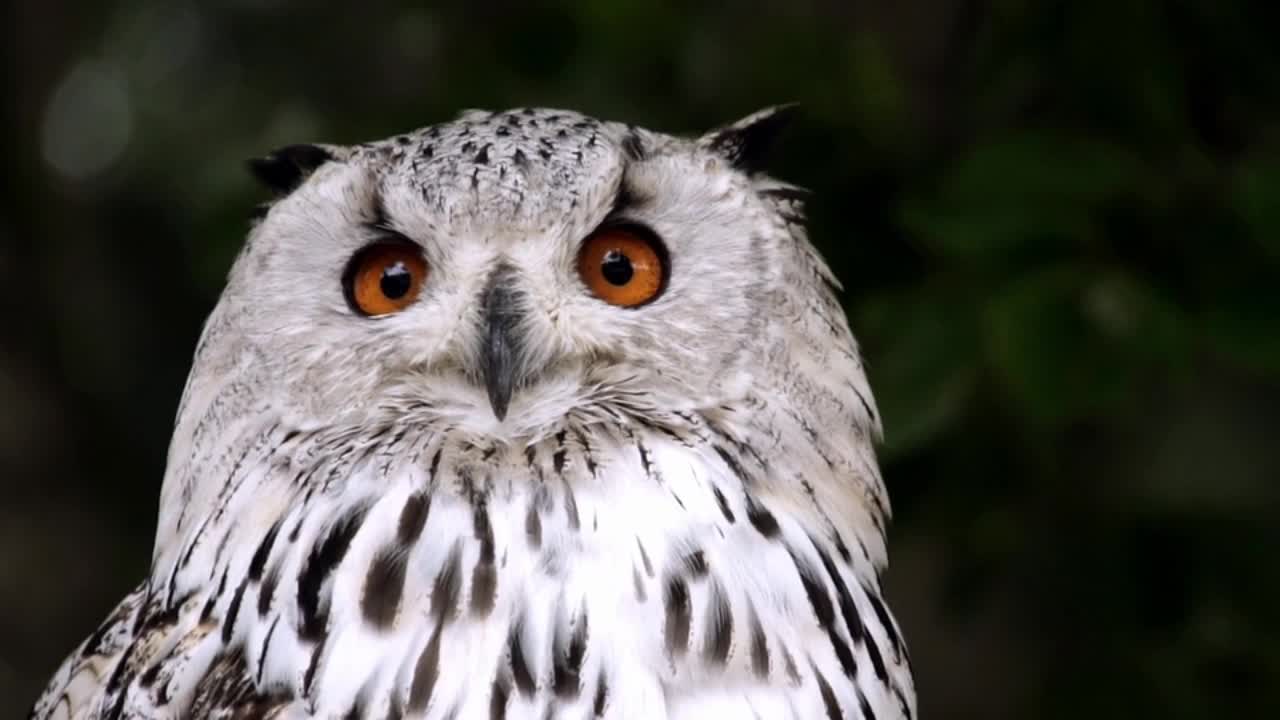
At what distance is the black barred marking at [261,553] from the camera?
5.76 feet

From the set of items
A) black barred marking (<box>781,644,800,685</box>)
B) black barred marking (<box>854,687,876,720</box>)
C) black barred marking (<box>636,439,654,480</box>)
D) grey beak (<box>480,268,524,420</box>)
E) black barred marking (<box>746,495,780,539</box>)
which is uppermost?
grey beak (<box>480,268,524,420</box>)

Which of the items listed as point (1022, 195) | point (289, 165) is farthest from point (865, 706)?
point (289, 165)

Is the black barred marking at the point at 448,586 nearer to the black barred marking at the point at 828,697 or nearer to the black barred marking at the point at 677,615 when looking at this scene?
the black barred marking at the point at 677,615

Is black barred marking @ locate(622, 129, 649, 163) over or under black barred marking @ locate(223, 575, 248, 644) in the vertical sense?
over

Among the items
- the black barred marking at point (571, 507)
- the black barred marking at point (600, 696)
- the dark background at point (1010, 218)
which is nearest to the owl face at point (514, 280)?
the black barred marking at point (571, 507)

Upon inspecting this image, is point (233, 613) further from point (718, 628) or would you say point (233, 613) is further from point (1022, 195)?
point (1022, 195)

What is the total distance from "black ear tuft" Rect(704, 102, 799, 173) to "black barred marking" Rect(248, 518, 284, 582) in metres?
0.74

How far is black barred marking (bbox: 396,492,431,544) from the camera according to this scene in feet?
5.54

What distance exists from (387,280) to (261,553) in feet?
1.19

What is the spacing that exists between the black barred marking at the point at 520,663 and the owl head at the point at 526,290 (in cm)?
25

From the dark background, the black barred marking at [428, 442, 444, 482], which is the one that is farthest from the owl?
the dark background

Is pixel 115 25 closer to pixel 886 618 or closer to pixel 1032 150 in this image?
pixel 1032 150

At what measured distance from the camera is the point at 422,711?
5.18 ft

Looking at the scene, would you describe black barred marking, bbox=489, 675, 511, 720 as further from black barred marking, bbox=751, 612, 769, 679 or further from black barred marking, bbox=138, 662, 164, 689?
black barred marking, bbox=138, 662, 164, 689
